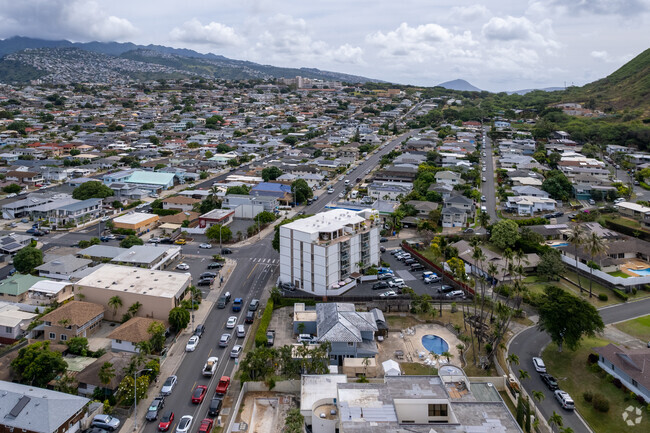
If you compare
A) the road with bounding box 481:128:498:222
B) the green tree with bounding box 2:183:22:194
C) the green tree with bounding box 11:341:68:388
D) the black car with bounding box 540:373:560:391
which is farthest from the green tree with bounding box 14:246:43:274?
the road with bounding box 481:128:498:222

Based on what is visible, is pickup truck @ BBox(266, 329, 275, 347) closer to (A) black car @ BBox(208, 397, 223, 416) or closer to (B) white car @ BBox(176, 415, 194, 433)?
(A) black car @ BBox(208, 397, 223, 416)

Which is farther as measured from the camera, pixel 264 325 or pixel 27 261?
pixel 27 261

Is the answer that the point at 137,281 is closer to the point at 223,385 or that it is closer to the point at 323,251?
the point at 223,385

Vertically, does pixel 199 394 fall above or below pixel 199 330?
below

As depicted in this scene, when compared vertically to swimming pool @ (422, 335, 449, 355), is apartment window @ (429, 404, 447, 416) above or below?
above

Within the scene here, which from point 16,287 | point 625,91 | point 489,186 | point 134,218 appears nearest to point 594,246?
point 489,186

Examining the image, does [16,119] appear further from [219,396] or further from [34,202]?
[219,396]

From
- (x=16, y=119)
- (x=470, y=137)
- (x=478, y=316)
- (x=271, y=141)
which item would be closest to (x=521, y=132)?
(x=470, y=137)
